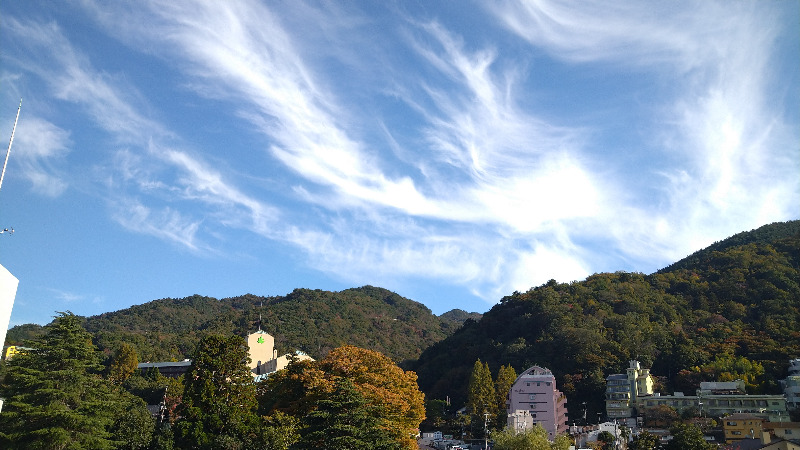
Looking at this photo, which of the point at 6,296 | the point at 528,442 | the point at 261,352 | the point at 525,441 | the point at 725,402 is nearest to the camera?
the point at 6,296

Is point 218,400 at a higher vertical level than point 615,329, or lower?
lower

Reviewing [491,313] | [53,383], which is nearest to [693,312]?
[491,313]

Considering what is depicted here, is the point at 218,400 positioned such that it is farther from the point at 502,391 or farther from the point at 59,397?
the point at 502,391

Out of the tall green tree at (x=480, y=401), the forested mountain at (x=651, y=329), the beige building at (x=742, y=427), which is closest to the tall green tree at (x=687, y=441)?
the beige building at (x=742, y=427)

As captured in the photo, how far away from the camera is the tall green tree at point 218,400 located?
Result: 27547mm

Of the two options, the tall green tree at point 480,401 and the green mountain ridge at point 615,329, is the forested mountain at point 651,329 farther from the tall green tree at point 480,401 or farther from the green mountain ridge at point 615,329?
the tall green tree at point 480,401

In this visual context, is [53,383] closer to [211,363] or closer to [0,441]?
[0,441]

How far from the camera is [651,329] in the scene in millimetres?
73875

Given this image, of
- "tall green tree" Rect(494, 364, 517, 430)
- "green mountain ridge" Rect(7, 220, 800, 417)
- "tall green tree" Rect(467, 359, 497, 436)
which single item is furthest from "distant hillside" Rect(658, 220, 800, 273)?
"tall green tree" Rect(467, 359, 497, 436)

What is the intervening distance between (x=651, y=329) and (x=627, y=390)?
13.8 meters

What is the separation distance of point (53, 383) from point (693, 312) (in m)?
77.8

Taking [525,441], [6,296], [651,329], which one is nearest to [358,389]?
[525,441]

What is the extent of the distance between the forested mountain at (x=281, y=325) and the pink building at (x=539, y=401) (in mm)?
36941

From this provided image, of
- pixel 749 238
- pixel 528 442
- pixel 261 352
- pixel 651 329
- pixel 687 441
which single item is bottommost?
pixel 528 442
